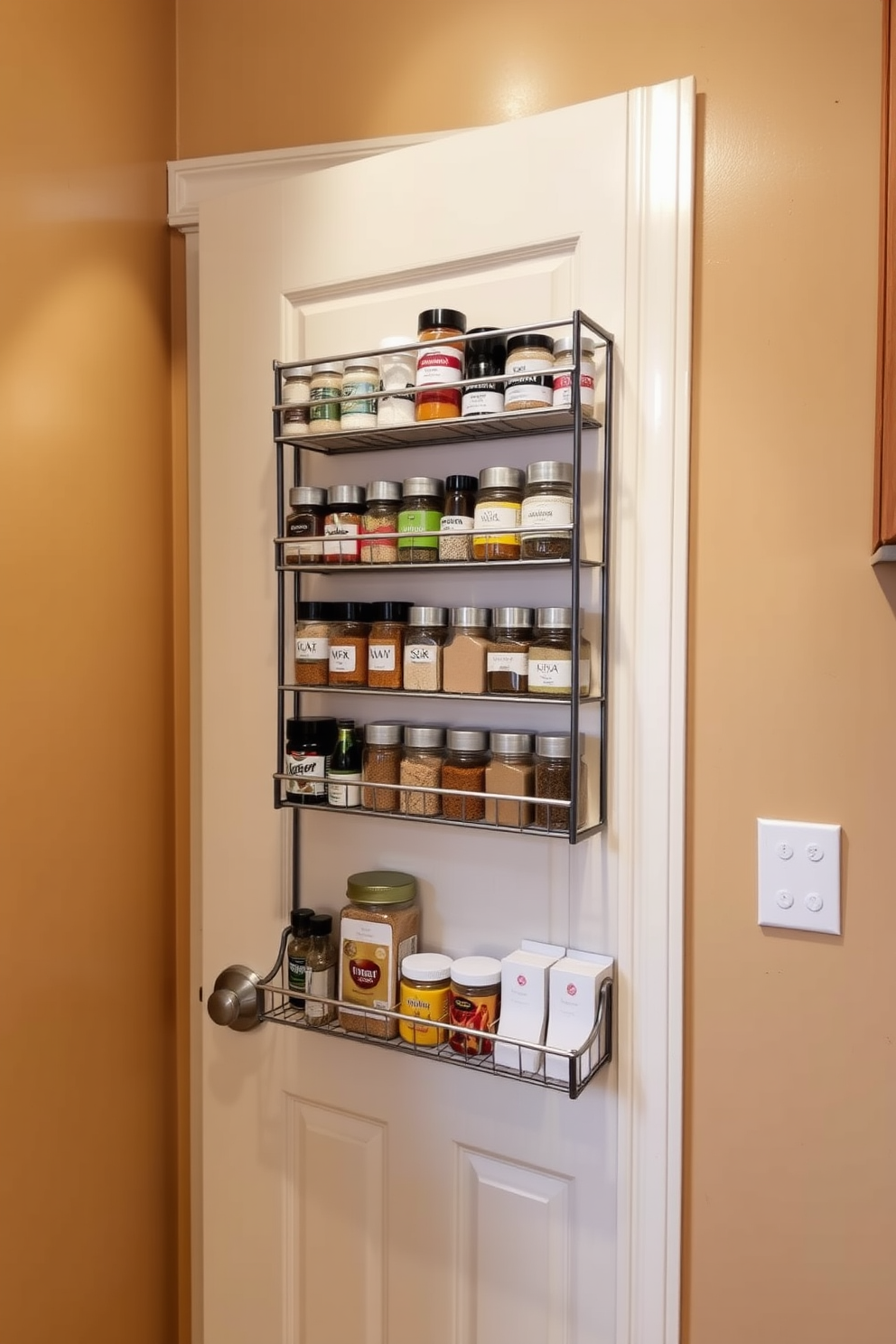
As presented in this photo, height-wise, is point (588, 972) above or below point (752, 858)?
below

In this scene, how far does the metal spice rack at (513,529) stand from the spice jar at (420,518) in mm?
11

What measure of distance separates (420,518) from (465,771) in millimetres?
282

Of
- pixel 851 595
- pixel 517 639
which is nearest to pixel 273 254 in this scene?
pixel 517 639

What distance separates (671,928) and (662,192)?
780 millimetres

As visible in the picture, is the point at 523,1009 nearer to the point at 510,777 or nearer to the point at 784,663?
the point at 510,777

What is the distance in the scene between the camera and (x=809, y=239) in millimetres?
903

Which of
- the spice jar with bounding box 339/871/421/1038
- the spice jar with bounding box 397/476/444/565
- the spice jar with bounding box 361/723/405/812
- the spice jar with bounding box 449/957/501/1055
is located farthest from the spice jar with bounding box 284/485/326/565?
the spice jar with bounding box 449/957/501/1055

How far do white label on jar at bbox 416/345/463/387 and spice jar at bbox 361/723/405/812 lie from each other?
1.27ft

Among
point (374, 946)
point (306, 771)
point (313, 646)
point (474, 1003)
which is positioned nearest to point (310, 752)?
point (306, 771)

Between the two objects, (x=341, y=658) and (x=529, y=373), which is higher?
(x=529, y=373)

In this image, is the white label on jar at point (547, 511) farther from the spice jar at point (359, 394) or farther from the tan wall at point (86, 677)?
the tan wall at point (86, 677)

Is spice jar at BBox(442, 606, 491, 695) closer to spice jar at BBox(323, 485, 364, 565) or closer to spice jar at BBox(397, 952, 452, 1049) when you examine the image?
spice jar at BBox(323, 485, 364, 565)

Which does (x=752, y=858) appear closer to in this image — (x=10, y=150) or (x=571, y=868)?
(x=571, y=868)

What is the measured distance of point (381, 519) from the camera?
1.02 meters
